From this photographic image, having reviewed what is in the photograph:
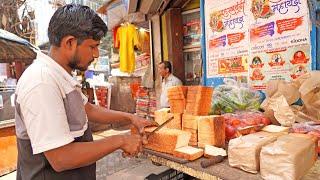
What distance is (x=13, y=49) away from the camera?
458cm

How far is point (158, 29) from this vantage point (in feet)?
15.8

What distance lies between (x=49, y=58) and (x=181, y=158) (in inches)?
34.3

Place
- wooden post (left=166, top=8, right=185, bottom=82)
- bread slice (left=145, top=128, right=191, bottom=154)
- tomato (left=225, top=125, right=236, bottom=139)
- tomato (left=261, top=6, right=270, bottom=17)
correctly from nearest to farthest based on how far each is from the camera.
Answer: bread slice (left=145, top=128, right=191, bottom=154), tomato (left=225, top=125, right=236, bottom=139), tomato (left=261, top=6, right=270, bottom=17), wooden post (left=166, top=8, right=185, bottom=82)

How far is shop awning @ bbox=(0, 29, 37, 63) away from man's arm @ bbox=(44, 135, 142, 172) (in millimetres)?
3968

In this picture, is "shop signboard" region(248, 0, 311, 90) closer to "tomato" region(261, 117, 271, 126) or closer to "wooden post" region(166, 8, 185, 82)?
"tomato" region(261, 117, 271, 126)

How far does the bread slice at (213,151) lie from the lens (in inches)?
53.2

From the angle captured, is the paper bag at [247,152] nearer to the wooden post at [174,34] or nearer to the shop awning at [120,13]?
the wooden post at [174,34]

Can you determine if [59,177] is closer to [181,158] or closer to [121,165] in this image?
[181,158]

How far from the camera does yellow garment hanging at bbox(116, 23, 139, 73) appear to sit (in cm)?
595

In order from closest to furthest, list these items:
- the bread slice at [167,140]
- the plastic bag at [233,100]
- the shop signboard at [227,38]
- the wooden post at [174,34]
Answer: the bread slice at [167,140] < the plastic bag at [233,100] < the shop signboard at [227,38] < the wooden post at [174,34]

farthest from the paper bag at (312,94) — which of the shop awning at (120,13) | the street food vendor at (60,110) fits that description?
the shop awning at (120,13)

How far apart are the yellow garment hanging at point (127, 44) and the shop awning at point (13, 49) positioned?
2.00m

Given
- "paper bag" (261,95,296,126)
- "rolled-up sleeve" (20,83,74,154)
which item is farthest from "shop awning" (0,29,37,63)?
"paper bag" (261,95,296,126)

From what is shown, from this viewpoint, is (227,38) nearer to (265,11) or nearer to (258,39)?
(258,39)
